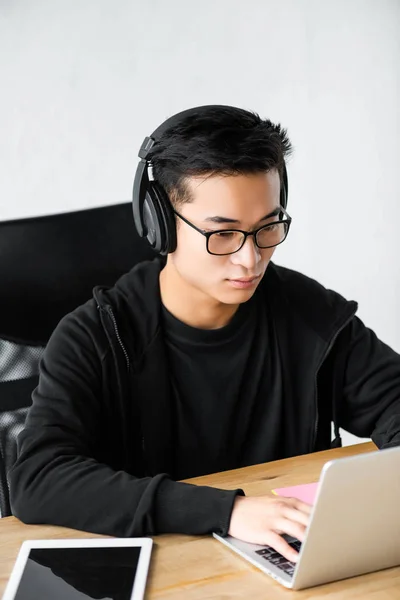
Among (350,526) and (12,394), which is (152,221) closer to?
(12,394)

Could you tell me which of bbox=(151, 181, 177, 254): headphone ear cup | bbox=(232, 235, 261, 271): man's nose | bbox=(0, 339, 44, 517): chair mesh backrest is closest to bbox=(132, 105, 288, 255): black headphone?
bbox=(151, 181, 177, 254): headphone ear cup

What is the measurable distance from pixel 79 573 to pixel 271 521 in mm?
234

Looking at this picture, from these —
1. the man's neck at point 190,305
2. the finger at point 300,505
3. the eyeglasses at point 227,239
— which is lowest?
the finger at point 300,505

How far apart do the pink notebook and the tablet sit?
0.74ft

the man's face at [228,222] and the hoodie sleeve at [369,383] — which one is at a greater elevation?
the man's face at [228,222]

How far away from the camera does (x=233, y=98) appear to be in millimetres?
2928

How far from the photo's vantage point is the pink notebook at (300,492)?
128 cm

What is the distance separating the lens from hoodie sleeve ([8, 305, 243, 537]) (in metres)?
1.19

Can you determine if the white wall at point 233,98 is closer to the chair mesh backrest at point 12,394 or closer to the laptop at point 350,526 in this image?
the chair mesh backrest at point 12,394

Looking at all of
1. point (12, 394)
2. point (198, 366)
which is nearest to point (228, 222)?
point (198, 366)

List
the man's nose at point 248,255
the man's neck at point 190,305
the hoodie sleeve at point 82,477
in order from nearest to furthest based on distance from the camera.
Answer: the hoodie sleeve at point 82,477 < the man's nose at point 248,255 < the man's neck at point 190,305

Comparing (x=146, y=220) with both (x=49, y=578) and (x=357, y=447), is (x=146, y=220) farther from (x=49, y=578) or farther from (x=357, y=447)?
(x=49, y=578)

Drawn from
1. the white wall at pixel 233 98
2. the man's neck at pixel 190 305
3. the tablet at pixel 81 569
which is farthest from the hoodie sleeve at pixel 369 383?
the white wall at pixel 233 98

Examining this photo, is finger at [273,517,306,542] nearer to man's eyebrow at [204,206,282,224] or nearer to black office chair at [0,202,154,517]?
man's eyebrow at [204,206,282,224]
